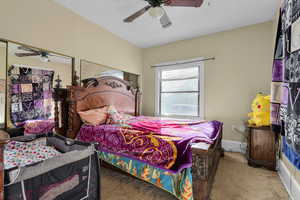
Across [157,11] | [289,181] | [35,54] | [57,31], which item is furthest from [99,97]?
[289,181]

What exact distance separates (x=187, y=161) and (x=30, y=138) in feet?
5.41

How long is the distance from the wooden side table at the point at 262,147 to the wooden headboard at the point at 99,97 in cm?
236

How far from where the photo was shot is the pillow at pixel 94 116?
6.82 ft

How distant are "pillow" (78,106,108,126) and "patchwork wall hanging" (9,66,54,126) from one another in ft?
1.56

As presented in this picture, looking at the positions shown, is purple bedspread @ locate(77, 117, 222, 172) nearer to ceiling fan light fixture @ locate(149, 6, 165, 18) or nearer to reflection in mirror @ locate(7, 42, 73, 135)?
reflection in mirror @ locate(7, 42, 73, 135)

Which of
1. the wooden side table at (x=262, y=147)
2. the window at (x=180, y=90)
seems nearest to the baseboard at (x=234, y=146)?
the wooden side table at (x=262, y=147)

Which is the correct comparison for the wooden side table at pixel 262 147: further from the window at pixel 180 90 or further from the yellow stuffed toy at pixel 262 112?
the window at pixel 180 90

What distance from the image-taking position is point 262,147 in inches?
83.2

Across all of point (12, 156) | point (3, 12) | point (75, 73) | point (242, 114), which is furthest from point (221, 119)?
point (3, 12)

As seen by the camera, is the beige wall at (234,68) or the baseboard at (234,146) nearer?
the beige wall at (234,68)

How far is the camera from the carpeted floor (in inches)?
58.4

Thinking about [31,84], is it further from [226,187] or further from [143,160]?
[226,187]

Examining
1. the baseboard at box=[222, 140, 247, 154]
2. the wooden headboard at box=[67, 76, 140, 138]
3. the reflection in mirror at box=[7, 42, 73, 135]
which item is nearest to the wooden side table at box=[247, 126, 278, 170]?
the baseboard at box=[222, 140, 247, 154]

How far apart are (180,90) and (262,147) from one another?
6.54 ft
